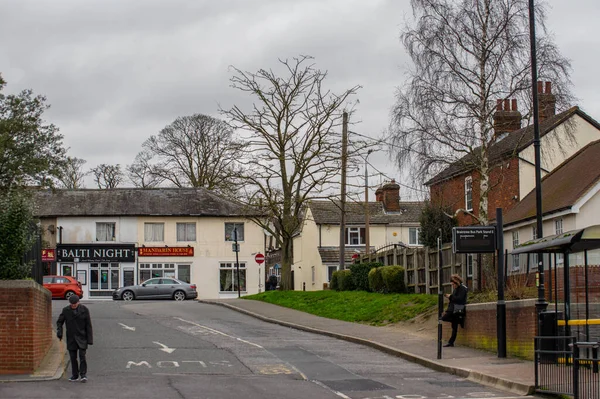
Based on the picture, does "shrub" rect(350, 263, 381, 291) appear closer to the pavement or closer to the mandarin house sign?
the pavement

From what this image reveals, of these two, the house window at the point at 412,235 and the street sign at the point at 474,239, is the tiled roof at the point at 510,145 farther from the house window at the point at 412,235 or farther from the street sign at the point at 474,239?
the house window at the point at 412,235

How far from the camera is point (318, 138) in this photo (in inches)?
1640

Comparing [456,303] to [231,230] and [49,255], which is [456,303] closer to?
[231,230]

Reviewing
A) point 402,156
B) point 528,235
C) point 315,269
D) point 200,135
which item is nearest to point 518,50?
point 402,156

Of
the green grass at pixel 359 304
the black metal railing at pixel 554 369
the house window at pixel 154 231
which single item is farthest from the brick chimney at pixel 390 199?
the black metal railing at pixel 554 369

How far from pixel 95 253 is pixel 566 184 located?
3428 cm

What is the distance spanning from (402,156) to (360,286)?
30.0 feet

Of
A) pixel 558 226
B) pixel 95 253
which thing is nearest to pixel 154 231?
pixel 95 253

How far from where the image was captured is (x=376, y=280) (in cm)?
3378

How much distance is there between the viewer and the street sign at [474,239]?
19.1m

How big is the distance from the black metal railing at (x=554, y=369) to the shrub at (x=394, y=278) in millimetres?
17967

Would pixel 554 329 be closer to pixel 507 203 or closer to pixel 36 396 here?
pixel 36 396

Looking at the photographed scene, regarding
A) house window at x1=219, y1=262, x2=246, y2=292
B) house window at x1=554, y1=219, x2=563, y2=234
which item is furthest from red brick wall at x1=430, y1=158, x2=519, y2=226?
house window at x1=219, y1=262, x2=246, y2=292

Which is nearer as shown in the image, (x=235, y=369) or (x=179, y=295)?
(x=235, y=369)
